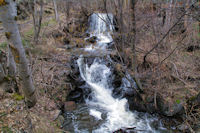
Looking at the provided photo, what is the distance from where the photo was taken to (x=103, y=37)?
511 inches

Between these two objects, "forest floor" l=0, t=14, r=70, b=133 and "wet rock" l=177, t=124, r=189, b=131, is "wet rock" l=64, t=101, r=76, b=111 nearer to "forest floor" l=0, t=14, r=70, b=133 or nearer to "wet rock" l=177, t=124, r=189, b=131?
"forest floor" l=0, t=14, r=70, b=133

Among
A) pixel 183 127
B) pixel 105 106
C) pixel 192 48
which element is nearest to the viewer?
pixel 183 127

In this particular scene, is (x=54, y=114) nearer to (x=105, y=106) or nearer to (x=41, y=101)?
(x=41, y=101)

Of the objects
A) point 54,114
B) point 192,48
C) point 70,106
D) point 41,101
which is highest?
point 192,48

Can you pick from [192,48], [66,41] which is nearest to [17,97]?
[66,41]

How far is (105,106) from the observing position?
6.95 metres

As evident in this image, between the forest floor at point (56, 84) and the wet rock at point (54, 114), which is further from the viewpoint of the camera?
the wet rock at point (54, 114)

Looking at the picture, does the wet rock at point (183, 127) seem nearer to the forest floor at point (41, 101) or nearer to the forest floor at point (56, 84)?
the forest floor at point (56, 84)

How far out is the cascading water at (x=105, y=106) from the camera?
548 cm

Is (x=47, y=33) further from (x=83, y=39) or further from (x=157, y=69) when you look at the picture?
(x=157, y=69)

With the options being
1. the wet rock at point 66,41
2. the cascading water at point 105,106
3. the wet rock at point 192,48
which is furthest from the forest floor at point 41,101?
the wet rock at point 192,48

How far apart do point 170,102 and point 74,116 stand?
13.7 feet

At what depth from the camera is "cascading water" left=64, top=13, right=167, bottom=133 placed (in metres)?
5.48

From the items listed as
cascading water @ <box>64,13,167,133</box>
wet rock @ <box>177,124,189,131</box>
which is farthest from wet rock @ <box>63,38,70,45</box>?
wet rock @ <box>177,124,189,131</box>
